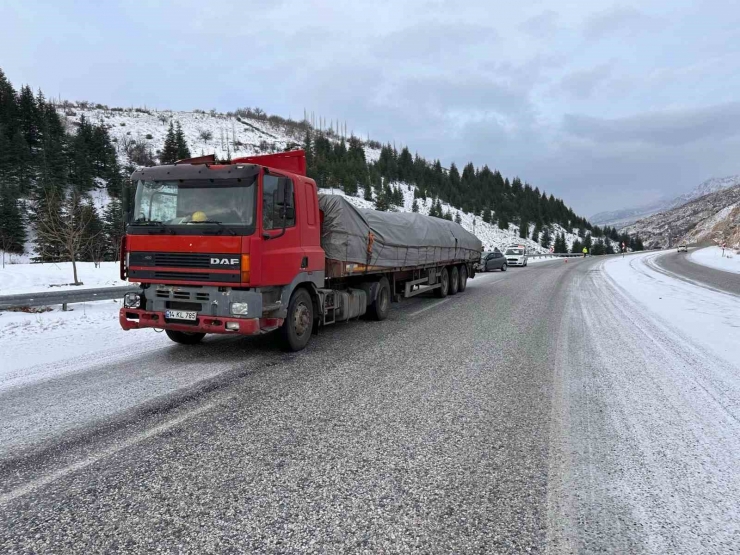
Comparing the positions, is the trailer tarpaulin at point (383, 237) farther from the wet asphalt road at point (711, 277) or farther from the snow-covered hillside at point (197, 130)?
the snow-covered hillside at point (197, 130)

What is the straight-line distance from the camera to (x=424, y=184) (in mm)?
121500

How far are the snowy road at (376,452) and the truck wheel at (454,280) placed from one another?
842 cm

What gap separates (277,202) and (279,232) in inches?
16.8

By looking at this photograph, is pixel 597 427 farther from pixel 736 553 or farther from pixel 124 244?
pixel 124 244

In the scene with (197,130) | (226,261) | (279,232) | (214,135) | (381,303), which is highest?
(197,130)

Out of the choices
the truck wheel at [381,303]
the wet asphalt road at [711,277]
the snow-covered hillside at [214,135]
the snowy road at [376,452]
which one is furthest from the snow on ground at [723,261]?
the snow-covered hillside at [214,135]

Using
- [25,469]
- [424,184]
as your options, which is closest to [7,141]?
[25,469]

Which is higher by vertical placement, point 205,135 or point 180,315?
point 205,135

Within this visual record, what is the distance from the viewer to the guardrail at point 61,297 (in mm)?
8664

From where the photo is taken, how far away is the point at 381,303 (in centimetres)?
986

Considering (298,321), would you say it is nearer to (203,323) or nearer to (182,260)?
(203,323)

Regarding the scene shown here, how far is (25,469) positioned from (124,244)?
4010mm

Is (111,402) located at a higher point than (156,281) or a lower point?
lower

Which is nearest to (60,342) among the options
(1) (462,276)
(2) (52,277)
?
(1) (462,276)
